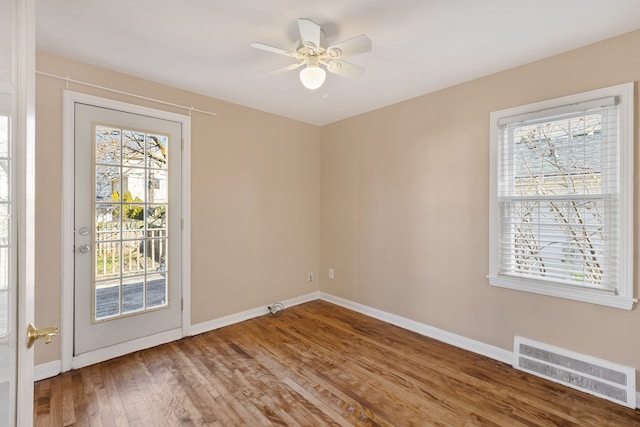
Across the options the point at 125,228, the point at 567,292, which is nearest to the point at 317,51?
the point at 125,228

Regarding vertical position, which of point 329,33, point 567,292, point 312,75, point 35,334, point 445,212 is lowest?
point 567,292

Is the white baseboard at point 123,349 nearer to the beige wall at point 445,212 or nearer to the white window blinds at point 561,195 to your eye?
the beige wall at point 445,212

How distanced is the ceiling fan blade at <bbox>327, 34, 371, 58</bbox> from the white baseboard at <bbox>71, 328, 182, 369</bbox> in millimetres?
2935

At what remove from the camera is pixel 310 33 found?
6.05 ft

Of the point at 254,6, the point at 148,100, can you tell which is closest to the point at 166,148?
the point at 148,100

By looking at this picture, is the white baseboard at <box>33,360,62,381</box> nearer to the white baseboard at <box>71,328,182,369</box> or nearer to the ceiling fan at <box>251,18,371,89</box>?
the white baseboard at <box>71,328,182,369</box>

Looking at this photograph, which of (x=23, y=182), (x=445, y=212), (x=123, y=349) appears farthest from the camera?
(x=445, y=212)

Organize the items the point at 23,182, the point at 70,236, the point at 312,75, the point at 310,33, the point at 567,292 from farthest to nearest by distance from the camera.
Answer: the point at 70,236 < the point at 567,292 < the point at 312,75 < the point at 310,33 < the point at 23,182

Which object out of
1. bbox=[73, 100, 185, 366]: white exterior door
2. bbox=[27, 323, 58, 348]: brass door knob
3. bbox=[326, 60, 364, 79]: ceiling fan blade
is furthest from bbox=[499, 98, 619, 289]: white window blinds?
bbox=[73, 100, 185, 366]: white exterior door

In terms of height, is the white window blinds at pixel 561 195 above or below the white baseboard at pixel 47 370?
above

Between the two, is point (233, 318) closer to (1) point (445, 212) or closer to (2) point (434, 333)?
(2) point (434, 333)

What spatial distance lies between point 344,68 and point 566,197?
1.97 m

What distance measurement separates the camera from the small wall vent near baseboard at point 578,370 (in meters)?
2.04

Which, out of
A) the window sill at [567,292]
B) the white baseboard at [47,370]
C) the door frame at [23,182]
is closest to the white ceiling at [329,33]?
the door frame at [23,182]
